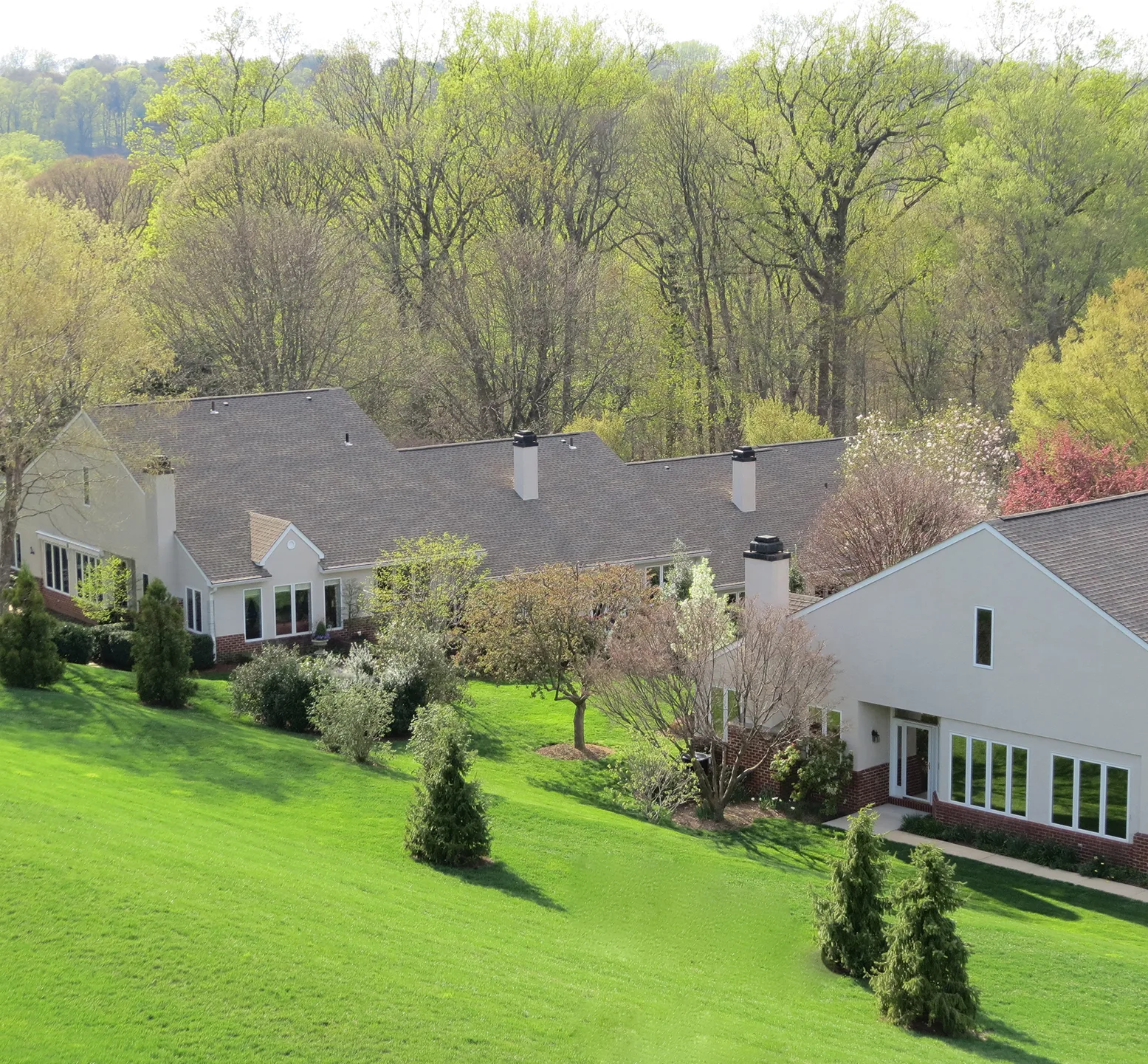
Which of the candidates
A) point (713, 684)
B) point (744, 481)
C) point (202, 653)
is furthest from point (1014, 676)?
point (744, 481)

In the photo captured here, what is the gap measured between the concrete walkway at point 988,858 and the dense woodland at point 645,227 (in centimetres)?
2952

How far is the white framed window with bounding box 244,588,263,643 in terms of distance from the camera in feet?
123

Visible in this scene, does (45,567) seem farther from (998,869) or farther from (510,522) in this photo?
(998,869)

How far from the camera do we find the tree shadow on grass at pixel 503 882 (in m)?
20.8

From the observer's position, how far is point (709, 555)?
43.9 metres

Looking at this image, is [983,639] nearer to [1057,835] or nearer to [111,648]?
[1057,835]

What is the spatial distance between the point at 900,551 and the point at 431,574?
1248 centimetres

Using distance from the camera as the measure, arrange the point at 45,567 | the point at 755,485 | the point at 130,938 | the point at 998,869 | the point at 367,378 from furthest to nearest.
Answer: the point at 367,378, the point at 755,485, the point at 45,567, the point at 998,869, the point at 130,938

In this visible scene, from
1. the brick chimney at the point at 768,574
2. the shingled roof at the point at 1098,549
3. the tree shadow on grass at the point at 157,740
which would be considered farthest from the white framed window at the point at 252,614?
the shingled roof at the point at 1098,549

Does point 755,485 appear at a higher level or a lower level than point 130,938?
higher

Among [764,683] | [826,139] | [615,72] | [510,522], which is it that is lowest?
[764,683]

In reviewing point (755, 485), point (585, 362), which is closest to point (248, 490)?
Result: point (755, 485)

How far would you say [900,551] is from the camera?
38781 millimetres

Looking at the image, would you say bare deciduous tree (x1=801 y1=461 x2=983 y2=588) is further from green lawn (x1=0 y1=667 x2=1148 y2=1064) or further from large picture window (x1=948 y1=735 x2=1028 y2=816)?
green lawn (x1=0 y1=667 x2=1148 y2=1064)
